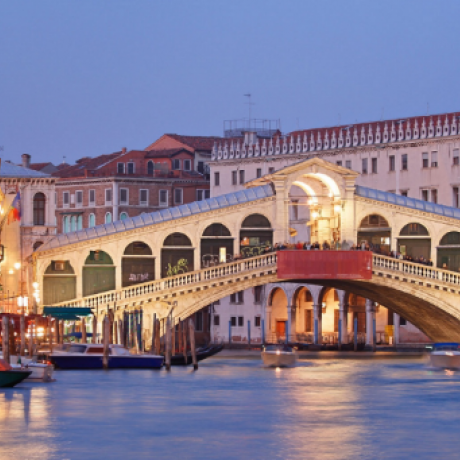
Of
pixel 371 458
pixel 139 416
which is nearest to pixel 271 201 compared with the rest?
pixel 139 416

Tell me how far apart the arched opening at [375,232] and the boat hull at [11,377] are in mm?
16650

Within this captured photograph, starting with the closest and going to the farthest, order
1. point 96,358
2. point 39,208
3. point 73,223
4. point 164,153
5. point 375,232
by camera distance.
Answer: point 96,358 → point 375,232 → point 39,208 → point 73,223 → point 164,153

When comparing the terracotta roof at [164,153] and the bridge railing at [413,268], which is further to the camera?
the terracotta roof at [164,153]

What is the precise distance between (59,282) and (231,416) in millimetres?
18795

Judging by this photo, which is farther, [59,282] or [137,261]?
[137,261]

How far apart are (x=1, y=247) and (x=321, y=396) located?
57.1ft

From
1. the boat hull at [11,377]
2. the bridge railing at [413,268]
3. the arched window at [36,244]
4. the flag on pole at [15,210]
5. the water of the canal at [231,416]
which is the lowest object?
the water of the canal at [231,416]

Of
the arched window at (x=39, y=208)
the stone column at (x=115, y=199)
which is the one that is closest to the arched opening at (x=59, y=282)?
the arched window at (x=39, y=208)

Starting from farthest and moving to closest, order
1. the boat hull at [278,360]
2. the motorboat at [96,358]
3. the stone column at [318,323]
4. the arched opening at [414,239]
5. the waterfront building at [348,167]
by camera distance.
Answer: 1. the stone column at [318,323]
2. the waterfront building at [348,167]
3. the arched opening at [414,239]
4. the boat hull at [278,360]
5. the motorboat at [96,358]

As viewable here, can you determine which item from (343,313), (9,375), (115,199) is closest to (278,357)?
(9,375)

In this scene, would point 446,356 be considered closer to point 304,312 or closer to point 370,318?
point 370,318

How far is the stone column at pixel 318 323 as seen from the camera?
70812 millimetres

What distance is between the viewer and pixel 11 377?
41594 millimetres

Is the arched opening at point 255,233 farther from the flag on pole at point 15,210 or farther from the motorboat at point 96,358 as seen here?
the flag on pole at point 15,210
